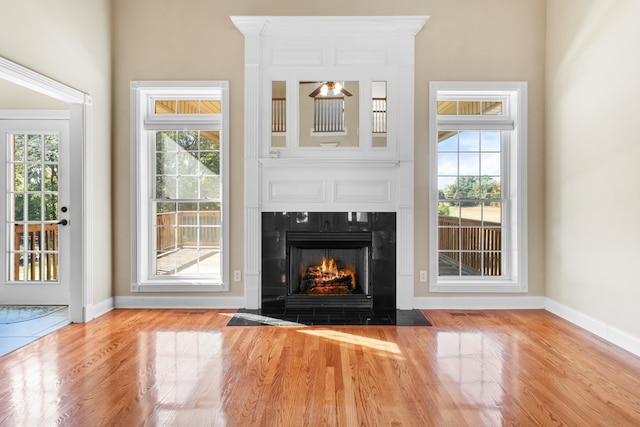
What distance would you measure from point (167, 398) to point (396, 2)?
4.22 metres

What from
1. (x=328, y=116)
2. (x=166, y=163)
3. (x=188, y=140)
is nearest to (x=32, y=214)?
(x=166, y=163)

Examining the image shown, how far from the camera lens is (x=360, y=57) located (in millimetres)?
4176

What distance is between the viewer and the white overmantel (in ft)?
13.6

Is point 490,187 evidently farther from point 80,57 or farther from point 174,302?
point 80,57

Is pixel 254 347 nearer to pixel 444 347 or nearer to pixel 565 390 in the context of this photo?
pixel 444 347

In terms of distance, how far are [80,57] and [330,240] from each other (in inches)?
120

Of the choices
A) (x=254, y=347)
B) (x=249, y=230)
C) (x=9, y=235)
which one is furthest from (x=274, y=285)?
(x=9, y=235)

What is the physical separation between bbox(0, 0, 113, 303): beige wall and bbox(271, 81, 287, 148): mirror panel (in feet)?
5.78

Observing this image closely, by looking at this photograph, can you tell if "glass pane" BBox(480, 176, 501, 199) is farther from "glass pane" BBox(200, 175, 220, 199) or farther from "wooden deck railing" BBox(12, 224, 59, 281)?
"wooden deck railing" BBox(12, 224, 59, 281)

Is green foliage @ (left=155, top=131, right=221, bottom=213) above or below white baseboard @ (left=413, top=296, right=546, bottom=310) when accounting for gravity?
above

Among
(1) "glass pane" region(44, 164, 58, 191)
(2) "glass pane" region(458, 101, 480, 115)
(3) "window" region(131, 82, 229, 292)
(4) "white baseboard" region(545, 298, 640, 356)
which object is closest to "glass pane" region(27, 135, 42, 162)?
(1) "glass pane" region(44, 164, 58, 191)

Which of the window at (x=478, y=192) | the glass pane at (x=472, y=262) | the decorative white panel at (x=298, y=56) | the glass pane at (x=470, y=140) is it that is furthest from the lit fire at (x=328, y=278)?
the decorative white panel at (x=298, y=56)

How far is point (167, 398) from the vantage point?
7.48 feet

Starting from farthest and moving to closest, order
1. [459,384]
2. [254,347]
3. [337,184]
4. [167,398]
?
[337,184] → [254,347] → [459,384] → [167,398]
